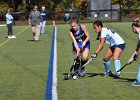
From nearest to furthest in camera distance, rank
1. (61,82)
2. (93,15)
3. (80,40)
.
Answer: (61,82) → (80,40) → (93,15)

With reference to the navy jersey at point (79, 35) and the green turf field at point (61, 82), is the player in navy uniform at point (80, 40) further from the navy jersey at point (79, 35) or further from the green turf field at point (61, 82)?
the green turf field at point (61, 82)

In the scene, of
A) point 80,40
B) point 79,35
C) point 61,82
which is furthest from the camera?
point 80,40

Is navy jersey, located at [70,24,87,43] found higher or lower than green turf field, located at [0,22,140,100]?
higher

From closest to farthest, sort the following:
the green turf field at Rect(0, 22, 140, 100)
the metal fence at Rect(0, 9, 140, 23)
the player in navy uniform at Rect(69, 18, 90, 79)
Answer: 1. the green turf field at Rect(0, 22, 140, 100)
2. the player in navy uniform at Rect(69, 18, 90, 79)
3. the metal fence at Rect(0, 9, 140, 23)

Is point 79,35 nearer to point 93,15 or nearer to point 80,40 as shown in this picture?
point 80,40

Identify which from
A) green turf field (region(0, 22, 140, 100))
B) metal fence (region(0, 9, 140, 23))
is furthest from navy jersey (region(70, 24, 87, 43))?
metal fence (region(0, 9, 140, 23))

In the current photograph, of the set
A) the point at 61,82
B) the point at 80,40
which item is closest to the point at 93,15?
the point at 80,40

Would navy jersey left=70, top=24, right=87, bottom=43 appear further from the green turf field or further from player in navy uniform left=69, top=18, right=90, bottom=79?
the green turf field

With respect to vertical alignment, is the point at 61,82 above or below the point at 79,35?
below

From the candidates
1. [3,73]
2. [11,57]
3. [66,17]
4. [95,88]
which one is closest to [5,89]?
[95,88]

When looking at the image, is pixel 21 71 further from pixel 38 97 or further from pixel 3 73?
pixel 38 97

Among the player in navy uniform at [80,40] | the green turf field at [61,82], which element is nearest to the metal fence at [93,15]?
the green turf field at [61,82]

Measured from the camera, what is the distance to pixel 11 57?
60.5ft

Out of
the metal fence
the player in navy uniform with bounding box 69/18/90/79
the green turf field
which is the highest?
the player in navy uniform with bounding box 69/18/90/79
